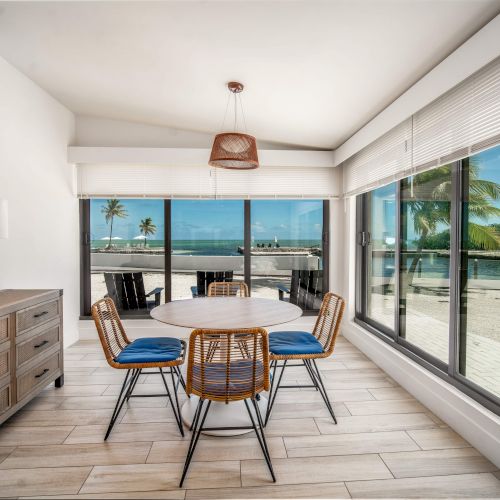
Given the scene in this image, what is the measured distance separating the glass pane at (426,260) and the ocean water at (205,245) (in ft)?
5.24

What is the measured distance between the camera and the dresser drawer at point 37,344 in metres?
2.39

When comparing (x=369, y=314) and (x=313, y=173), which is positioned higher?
(x=313, y=173)

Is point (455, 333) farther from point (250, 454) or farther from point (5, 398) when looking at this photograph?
point (5, 398)

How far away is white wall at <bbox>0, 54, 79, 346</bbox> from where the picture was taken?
3.02 meters

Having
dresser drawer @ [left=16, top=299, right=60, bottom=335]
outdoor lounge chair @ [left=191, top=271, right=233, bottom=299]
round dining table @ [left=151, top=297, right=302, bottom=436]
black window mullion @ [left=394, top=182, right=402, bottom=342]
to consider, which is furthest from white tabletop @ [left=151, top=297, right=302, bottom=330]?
outdoor lounge chair @ [left=191, top=271, right=233, bottom=299]

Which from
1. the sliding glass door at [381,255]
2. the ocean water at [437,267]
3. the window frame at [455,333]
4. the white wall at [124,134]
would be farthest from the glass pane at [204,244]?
the window frame at [455,333]

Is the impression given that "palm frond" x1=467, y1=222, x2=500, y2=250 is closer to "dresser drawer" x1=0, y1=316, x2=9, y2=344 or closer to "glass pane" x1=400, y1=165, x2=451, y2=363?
"glass pane" x1=400, y1=165, x2=451, y2=363

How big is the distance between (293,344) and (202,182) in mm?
2545

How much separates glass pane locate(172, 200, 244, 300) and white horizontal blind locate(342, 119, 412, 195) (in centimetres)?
151

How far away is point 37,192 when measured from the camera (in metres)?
3.42

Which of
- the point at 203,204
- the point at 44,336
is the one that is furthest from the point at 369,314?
the point at 44,336

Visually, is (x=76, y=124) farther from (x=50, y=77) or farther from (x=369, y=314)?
(x=369, y=314)

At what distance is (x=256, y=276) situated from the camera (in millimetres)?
4672

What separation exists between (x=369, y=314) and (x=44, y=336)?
3.46m
